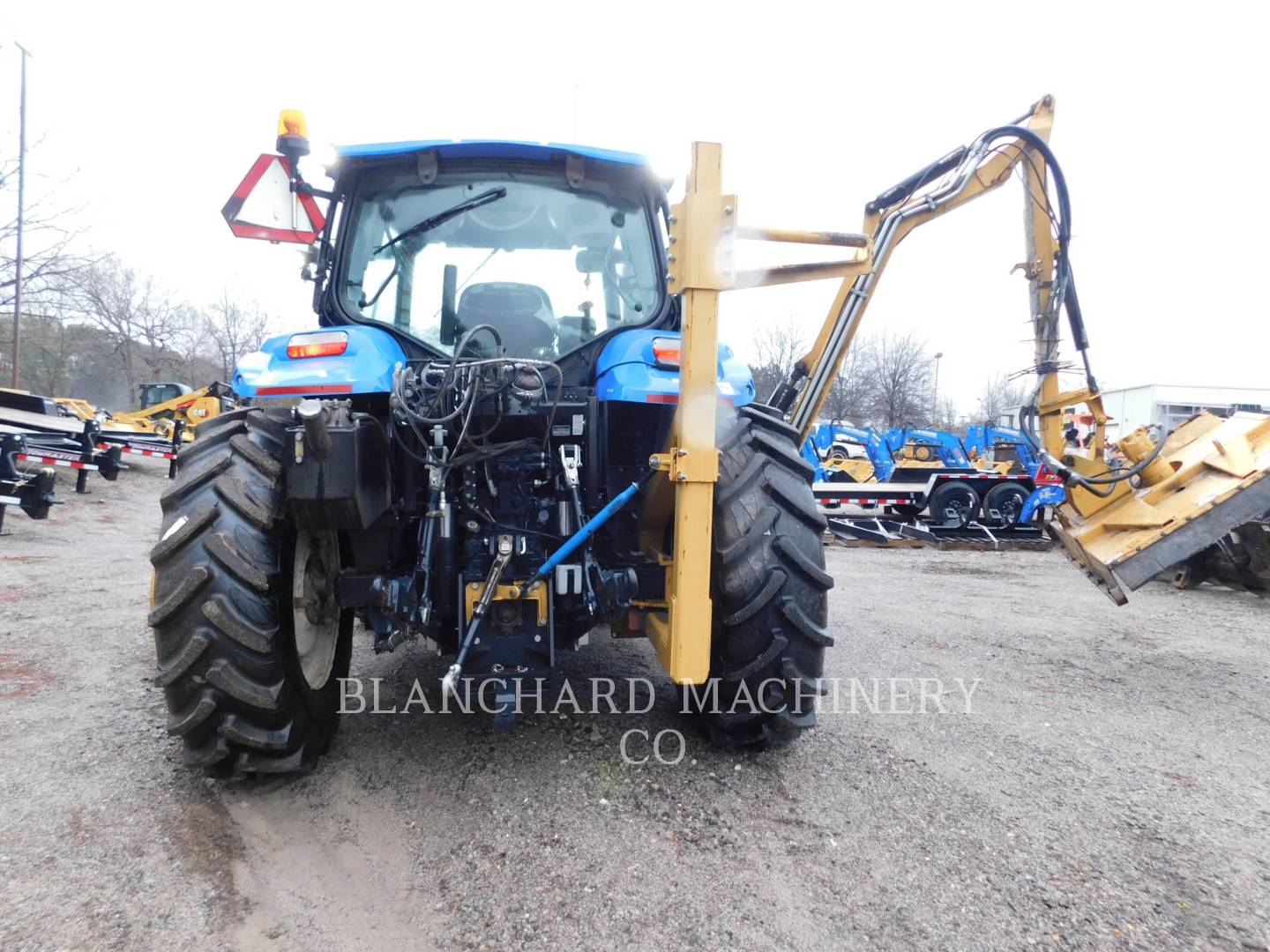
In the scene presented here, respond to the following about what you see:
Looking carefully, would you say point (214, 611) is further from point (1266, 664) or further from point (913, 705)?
point (1266, 664)

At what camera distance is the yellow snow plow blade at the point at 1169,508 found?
4.38 meters

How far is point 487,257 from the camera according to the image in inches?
125

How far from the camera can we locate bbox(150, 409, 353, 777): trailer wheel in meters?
2.31

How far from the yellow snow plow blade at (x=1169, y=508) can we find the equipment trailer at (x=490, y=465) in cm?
264

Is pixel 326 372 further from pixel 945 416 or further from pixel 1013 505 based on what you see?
pixel 945 416

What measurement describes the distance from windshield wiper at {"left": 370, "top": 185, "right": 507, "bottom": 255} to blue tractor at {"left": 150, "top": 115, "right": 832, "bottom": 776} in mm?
25

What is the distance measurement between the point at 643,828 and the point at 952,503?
10.8 m

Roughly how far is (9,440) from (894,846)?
9.45 m

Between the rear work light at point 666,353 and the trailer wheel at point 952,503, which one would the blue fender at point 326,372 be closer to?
the rear work light at point 666,353

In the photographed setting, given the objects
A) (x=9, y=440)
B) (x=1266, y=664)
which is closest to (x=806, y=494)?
(x=1266, y=664)

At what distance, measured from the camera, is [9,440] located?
7.91 m

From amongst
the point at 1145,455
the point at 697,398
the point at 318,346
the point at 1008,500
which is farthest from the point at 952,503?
the point at 318,346

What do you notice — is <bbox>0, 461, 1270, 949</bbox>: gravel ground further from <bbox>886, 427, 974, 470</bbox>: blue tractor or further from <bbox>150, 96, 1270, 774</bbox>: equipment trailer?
<bbox>886, 427, 974, 470</bbox>: blue tractor

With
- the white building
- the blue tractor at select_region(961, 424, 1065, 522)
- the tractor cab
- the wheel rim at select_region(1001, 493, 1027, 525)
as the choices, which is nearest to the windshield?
the tractor cab
